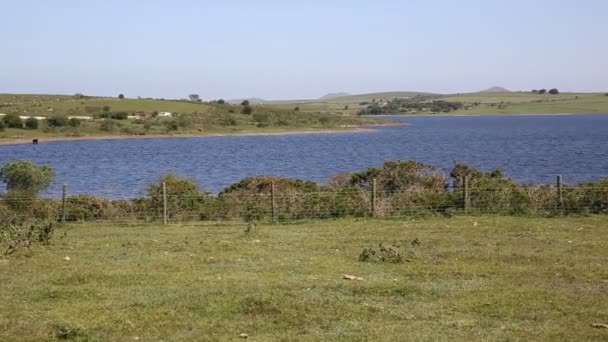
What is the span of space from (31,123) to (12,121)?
158 inches

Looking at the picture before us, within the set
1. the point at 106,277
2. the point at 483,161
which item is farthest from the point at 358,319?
the point at 483,161

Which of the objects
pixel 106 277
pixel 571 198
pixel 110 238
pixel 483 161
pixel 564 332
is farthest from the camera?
pixel 483 161

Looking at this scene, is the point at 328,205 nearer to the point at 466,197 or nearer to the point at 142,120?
the point at 466,197

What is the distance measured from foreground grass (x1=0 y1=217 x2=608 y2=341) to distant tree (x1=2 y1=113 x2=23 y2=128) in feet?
379

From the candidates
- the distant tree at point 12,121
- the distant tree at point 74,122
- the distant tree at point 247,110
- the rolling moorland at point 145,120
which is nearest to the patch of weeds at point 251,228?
the rolling moorland at point 145,120

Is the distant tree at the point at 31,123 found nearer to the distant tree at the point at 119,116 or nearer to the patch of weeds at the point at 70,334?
the distant tree at the point at 119,116

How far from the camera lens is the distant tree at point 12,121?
129275mm

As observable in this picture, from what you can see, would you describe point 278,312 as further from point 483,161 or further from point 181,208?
point 483,161

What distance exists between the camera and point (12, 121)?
131 meters

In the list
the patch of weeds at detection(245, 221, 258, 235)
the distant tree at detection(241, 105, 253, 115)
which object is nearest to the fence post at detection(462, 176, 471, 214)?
the patch of weeds at detection(245, 221, 258, 235)

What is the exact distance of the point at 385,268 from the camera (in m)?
16.2

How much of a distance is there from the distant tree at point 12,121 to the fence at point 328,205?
108 m

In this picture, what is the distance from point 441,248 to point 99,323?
9928 mm

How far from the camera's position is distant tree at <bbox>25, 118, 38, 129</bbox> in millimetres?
132750
